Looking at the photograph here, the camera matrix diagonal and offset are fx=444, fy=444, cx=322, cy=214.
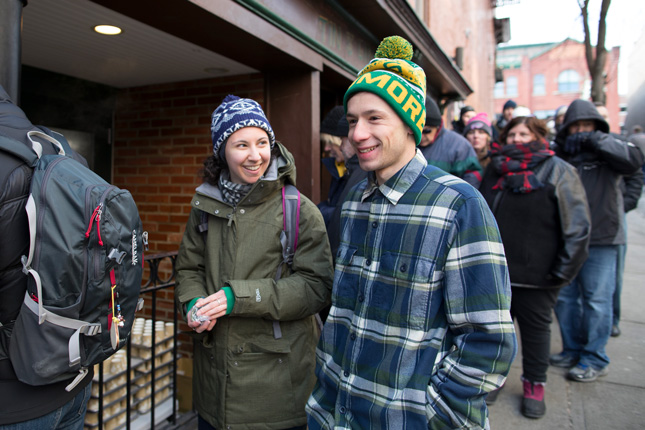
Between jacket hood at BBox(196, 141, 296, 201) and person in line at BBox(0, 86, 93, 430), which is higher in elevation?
jacket hood at BBox(196, 141, 296, 201)

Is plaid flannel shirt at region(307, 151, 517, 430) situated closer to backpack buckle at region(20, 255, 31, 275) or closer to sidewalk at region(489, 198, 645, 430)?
backpack buckle at region(20, 255, 31, 275)

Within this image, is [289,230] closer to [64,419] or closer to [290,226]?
[290,226]

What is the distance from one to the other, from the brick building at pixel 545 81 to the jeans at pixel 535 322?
42446 mm

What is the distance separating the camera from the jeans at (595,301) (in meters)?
3.77

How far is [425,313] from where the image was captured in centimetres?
137

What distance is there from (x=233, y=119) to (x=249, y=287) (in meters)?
0.78

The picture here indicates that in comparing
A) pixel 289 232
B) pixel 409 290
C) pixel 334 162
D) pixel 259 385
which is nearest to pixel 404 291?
pixel 409 290

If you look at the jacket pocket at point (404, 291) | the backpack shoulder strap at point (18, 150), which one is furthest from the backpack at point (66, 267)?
the jacket pocket at point (404, 291)

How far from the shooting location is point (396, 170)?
1531 millimetres

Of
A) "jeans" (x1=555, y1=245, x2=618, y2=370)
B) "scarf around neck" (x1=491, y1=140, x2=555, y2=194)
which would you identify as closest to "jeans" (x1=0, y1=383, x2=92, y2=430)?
"scarf around neck" (x1=491, y1=140, x2=555, y2=194)

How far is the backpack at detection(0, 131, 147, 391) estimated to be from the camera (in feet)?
4.20

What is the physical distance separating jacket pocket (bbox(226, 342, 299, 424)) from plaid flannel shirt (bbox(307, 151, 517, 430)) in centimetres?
46

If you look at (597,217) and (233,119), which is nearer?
(233,119)

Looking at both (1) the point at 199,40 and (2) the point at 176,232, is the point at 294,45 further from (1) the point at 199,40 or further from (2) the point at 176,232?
(2) the point at 176,232
